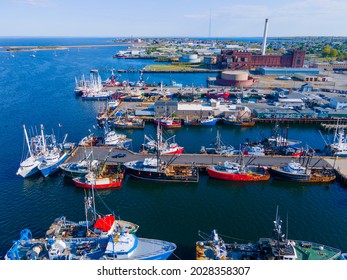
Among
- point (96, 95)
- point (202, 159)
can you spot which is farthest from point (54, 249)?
point (96, 95)

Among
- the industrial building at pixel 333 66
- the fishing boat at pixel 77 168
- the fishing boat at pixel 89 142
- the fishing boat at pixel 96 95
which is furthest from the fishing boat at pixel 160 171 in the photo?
the industrial building at pixel 333 66

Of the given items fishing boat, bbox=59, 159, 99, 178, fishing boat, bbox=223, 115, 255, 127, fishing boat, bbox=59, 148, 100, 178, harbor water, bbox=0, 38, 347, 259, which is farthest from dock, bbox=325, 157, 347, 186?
fishing boat, bbox=59, 159, 99, 178

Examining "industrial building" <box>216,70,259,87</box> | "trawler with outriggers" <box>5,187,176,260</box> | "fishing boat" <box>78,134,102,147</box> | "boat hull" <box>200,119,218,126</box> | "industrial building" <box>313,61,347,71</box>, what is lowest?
"trawler with outriggers" <box>5,187,176,260</box>

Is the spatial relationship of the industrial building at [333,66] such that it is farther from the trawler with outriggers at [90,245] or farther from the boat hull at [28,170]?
the trawler with outriggers at [90,245]

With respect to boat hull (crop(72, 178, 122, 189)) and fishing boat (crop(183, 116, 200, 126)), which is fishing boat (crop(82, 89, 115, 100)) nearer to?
fishing boat (crop(183, 116, 200, 126))

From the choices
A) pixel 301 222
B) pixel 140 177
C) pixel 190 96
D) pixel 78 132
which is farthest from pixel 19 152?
pixel 190 96

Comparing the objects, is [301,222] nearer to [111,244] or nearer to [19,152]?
[111,244]
